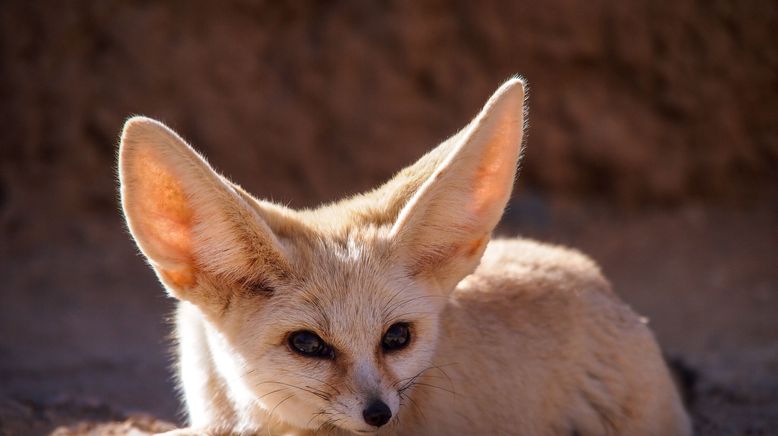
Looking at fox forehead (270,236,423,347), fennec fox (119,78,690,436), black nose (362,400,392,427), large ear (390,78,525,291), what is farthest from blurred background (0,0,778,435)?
Answer: black nose (362,400,392,427)

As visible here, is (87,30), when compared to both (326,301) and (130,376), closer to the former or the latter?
(130,376)

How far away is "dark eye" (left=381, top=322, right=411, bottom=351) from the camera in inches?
140

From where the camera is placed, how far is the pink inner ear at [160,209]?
3.32 metres

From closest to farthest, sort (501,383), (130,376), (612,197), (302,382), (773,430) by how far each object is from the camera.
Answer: (302,382) → (501,383) → (773,430) → (130,376) → (612,197)

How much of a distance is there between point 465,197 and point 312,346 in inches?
36.3

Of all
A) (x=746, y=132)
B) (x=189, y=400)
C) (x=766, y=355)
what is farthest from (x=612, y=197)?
(x=189, y=400)

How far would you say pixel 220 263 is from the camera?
11.6 ft

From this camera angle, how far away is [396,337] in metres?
3.58

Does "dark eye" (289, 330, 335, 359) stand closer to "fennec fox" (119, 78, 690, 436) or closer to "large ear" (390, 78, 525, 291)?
"fennec fox" (119, 78, 690, 436)

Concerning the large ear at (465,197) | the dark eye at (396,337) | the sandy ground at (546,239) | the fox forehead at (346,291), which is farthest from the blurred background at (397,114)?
the dark eye at (396,337)

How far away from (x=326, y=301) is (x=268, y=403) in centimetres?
52

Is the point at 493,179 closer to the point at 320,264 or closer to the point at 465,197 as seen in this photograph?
the point at 465,197

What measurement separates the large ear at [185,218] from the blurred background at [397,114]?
16.2 feet

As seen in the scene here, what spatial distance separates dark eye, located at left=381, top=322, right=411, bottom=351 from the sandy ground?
1.92 m
